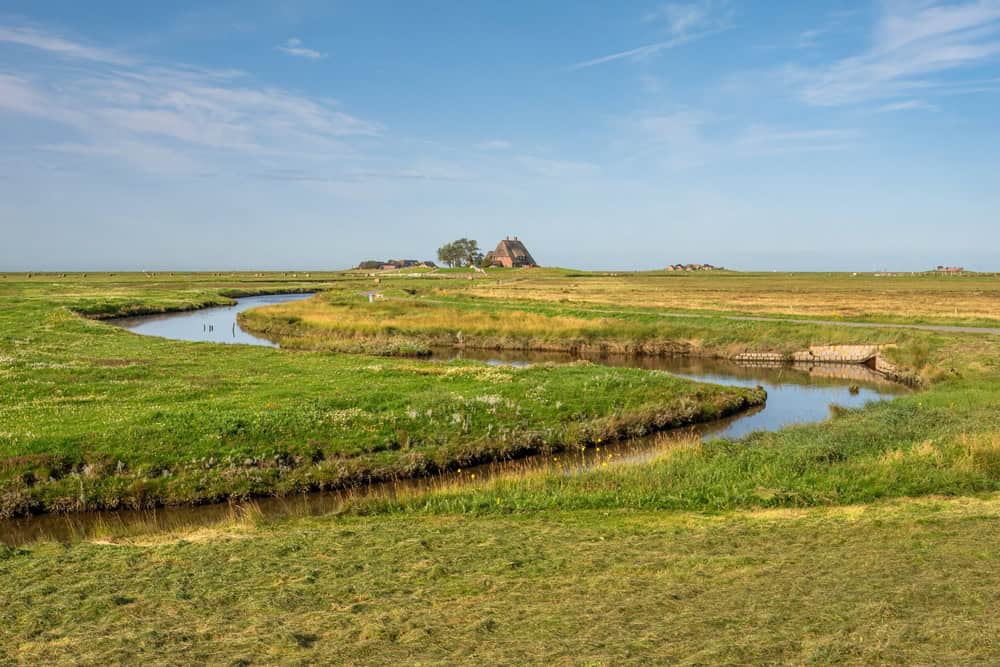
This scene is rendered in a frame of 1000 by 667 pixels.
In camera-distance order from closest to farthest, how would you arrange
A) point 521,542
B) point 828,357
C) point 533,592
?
point 533,592 → point 521,542 → point 828,357

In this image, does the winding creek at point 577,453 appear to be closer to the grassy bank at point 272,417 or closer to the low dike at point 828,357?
the grassy bank at point 272,417

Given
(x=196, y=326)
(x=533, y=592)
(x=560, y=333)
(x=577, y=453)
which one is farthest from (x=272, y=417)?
(x=196, y=326)

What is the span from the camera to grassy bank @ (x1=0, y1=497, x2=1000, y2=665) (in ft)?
25.3

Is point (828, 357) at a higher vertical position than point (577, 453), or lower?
higher

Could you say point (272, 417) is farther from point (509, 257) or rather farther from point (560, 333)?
point (509, 257)

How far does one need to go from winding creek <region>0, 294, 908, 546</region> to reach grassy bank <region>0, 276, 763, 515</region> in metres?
0.62

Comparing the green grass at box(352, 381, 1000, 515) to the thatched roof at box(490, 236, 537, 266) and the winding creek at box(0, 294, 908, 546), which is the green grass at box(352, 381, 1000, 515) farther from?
the thatched roof at box(490, 236, 537, 266)

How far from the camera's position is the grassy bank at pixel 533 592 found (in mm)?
7715

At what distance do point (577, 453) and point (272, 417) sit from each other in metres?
9.57

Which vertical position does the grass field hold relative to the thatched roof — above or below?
below

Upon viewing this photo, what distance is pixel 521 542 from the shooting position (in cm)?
1218

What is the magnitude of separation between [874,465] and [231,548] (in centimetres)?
1400

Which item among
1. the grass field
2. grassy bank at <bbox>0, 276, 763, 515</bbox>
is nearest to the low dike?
the grass field

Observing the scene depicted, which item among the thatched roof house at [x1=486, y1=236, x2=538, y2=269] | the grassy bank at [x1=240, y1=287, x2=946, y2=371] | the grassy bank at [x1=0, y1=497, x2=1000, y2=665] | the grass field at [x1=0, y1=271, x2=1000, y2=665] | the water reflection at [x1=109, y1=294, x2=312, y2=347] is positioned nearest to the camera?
the grassy bank at [x1=0, y1=497, x2=1000, y2=665]
